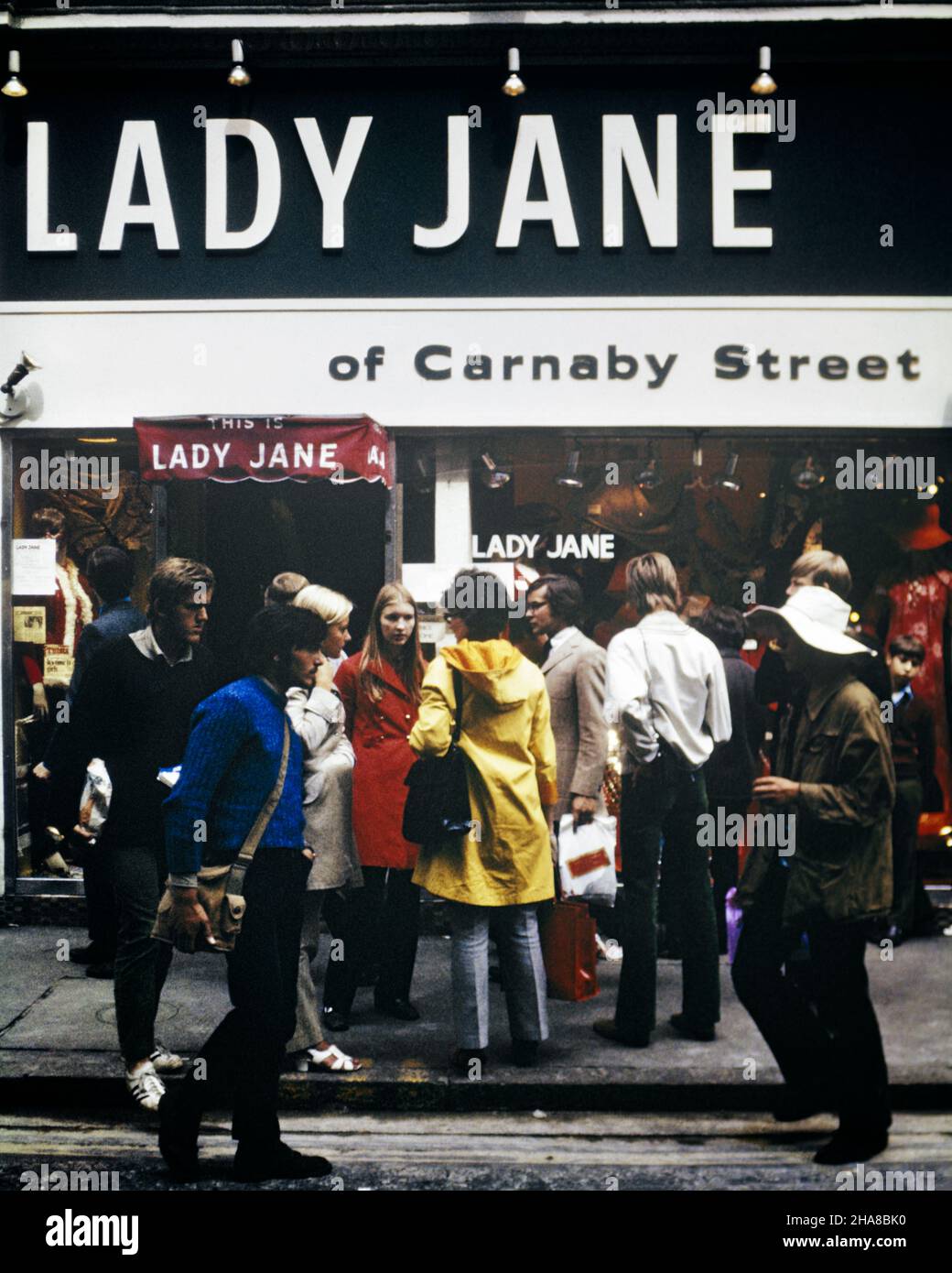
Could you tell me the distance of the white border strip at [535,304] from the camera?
25.3 feet

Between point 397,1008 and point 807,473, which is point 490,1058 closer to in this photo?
point 397,1008

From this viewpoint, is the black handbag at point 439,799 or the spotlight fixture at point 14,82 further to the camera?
the spotlight fixture at point 14,82

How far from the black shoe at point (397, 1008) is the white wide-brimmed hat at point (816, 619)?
8.75 ft

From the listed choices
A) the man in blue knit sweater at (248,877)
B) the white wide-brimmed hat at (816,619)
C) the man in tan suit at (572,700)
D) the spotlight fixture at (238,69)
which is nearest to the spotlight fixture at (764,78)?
the spotlight fixture at (238,69)

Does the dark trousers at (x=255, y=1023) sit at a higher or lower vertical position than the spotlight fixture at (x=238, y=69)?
lower

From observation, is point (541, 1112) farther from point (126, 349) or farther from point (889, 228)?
point (889, 228)

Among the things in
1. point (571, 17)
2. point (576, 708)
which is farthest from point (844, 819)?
point (571, 17)

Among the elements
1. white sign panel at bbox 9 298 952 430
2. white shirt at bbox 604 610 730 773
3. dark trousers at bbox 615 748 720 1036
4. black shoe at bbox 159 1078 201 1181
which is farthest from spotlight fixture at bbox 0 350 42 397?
black shoe at bbox 159 1078 201 1181

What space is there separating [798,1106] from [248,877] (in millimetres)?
2586

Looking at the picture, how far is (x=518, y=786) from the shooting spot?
210 inches

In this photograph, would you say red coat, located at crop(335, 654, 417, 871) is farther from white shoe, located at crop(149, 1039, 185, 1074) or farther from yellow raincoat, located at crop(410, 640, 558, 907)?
white shoe, located at crop(149, 1039, 185, 1074)

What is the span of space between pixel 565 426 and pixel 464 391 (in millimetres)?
726

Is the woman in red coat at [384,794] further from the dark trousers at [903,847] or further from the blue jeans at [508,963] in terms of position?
the dark trousers at [903,847]
